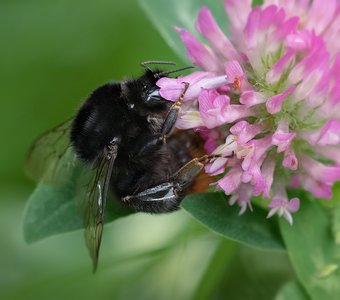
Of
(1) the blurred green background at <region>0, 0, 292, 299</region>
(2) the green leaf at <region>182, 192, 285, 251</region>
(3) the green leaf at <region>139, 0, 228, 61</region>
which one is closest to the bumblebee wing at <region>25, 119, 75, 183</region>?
Answer: (2) the green leaf at <region>182, 192, 285, 251</region>

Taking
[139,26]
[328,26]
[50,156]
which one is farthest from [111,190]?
[139,26]

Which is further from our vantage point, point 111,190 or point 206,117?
point 111,190

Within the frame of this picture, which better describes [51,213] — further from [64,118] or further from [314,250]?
[64,118]

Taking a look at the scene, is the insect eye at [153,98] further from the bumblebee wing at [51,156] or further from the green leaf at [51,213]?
the green leaf at [51,213]

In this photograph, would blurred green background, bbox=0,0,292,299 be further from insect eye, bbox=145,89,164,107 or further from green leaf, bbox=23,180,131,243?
insect eye, bbox=145,89,164,107

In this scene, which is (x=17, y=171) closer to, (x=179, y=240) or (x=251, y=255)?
(x=179, y=240)

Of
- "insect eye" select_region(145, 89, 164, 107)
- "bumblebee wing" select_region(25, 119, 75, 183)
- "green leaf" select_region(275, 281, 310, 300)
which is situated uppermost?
"insect eye" select_region(145, 89, 164, 107)

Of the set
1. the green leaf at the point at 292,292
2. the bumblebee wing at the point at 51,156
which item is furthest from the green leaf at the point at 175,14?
the green leaf at the point at 292,292

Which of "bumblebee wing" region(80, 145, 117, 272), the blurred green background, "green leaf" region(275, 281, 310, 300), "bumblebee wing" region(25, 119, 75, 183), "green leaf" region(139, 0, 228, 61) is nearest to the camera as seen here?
"bumblebee wing" region(80, 145, 117, 272)
